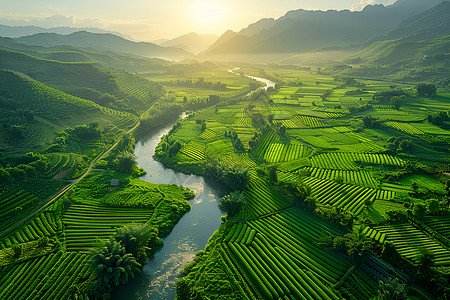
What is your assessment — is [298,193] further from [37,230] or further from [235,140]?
[37,230]

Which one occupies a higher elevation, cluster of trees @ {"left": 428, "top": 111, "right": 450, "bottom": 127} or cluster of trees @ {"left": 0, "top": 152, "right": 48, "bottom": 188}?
cluster of trees @ {"left": 428, "top": 111, "right": 450, "bottom": 127}

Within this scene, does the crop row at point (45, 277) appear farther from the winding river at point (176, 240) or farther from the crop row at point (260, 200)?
the crop row at point (260, 200)

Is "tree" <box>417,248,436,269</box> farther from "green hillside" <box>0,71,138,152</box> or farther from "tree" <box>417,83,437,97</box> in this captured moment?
"tree" <box>417,83,437,97</box>

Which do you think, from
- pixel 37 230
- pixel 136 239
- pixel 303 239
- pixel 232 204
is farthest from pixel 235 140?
pixel 37 230

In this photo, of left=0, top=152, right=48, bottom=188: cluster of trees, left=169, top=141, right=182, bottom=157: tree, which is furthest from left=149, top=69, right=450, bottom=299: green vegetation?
left=0, top=152, right=48, bottom=188: cluster of trees

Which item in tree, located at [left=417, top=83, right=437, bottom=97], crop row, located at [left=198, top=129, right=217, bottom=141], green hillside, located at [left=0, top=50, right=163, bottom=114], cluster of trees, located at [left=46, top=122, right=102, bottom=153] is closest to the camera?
cluster of trees, located at [left=46, top=122, right=102, bottom=153]

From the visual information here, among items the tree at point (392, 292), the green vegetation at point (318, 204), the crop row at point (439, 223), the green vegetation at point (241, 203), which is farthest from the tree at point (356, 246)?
the crop row at point (439, 223)
